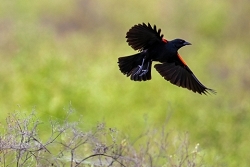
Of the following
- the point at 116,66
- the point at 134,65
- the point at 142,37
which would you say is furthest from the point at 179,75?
the point at 116,66

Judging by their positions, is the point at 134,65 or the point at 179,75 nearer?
the point at 134,65

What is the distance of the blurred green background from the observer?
1623 cm

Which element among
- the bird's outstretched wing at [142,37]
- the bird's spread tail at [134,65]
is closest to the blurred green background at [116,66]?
the bird's spread tail at [134,65]

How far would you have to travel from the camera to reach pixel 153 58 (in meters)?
7.60

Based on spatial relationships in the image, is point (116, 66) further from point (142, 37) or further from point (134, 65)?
point (142, 37)

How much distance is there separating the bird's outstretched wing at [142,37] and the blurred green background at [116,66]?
685cm

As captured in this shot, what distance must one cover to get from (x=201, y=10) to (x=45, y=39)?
474 cm

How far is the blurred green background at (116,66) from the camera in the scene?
16234 mm

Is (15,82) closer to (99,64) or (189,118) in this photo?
(99,64)

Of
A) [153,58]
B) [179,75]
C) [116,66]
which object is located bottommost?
[153,58]

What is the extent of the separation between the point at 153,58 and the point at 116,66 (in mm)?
10837

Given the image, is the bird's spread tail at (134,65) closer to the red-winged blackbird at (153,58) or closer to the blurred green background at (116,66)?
the red-winged blackbird at (153,58)

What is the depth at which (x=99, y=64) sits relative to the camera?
18.6m

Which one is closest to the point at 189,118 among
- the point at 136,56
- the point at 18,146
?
the point at 136,56
